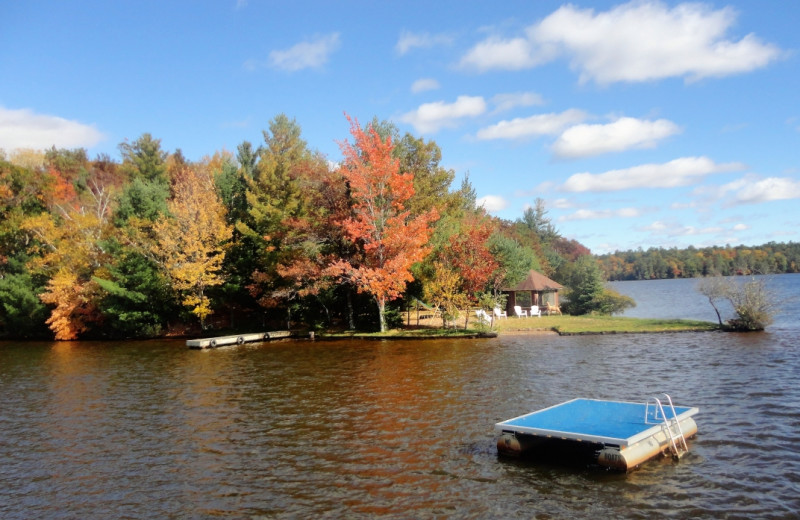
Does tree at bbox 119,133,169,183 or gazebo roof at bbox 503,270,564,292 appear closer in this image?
gazebo roof at bbox 503,270,564,292

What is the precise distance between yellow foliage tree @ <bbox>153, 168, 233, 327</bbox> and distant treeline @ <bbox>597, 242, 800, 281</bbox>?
293ft

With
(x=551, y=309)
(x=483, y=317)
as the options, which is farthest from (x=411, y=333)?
(x=551, y=309)

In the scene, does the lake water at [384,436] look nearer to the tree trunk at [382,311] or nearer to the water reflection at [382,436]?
the water reflection at [382,436]

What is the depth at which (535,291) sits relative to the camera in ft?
135

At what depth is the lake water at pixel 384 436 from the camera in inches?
374

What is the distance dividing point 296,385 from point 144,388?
19.1ft

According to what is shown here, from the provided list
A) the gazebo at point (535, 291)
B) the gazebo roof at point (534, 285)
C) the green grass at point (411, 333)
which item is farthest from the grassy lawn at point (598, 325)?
the gazebo at point (535, 291)

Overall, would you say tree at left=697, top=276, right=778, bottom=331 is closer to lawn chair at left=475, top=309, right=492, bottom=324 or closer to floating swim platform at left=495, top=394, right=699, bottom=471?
lawn chair at left=475, top=309, right=492, bottom=324

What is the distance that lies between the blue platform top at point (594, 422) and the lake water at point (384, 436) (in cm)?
69

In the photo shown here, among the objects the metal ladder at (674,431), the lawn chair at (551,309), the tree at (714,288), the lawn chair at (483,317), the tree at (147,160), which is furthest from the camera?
the tree at (147,160)

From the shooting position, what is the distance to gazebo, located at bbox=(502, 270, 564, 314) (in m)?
40.7

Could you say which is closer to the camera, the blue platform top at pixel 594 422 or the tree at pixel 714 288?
the blue platform top at pixel 594 422

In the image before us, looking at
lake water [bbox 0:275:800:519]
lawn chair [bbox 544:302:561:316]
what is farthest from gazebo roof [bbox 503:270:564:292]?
lake water [bbox 0:275:800:519]

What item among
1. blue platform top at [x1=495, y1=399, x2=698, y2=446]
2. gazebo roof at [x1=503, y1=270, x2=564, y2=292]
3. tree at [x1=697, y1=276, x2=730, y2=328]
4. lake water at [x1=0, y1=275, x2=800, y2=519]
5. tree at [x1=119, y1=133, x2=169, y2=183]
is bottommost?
lake water at [x1=0, y1=275, x2=800, y2=519]
